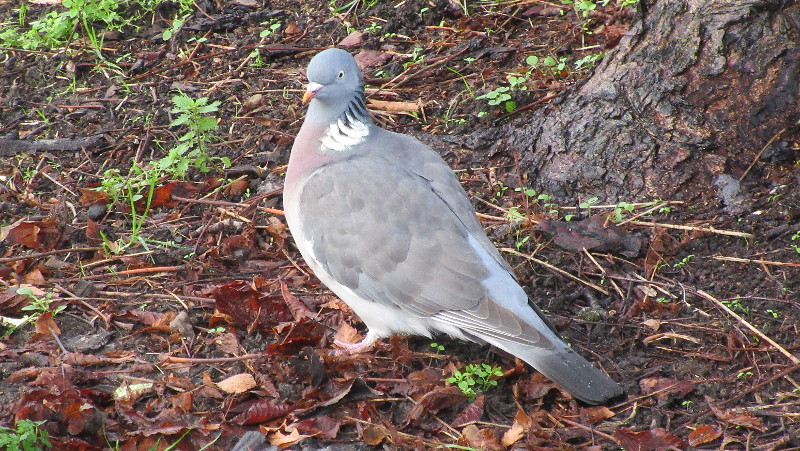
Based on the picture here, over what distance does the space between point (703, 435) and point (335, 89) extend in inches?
89.4

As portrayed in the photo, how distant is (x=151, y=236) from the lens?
4.48 metres

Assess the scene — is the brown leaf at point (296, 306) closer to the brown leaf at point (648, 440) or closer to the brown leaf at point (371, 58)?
the brown leaf at point (648, 440)

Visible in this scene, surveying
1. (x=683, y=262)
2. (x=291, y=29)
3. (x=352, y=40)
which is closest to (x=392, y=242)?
(x=683, y=262)

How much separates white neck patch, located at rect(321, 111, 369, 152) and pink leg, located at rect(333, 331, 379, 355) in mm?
922

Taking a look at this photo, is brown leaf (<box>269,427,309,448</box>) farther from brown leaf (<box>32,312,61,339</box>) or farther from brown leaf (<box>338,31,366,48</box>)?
brown leaf (<box>338,31,366,48</box>)

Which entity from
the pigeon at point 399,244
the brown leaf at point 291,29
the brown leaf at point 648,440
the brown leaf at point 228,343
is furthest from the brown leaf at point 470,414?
the brown leaf at point 291,29

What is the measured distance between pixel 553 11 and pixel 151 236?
3354 mm

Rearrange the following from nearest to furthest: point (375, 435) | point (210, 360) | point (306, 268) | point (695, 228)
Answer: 1. point (375, 435)
2. point (210, 360)
3. point (695, 228)
4. point (306, 268)

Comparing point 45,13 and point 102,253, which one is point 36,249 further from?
point 45,13

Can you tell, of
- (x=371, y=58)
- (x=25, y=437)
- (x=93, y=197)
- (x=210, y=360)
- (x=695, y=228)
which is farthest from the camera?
(x=371, y=58)

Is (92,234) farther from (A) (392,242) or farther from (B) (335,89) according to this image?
(A) (392,242)

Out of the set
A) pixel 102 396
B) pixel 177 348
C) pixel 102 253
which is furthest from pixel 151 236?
pixel 102 396

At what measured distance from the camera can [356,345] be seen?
3848 millimetres

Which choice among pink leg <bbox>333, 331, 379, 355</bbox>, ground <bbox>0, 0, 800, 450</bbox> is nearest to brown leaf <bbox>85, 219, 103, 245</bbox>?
ground <bbox>0, 0, 800, 450</bbox>
